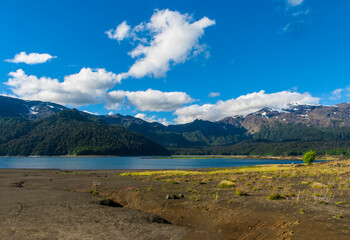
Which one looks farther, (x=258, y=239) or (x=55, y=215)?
(x=55, y=215)

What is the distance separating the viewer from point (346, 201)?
82.5ft

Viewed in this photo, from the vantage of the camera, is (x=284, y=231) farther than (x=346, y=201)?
No

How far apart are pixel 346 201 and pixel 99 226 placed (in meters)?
25.2

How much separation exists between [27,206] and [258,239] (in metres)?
23.5

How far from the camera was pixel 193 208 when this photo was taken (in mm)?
25469

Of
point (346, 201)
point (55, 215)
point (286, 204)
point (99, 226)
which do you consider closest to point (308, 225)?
point (286, 204)

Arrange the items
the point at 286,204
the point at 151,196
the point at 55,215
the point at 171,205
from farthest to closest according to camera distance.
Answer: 1. the point at 151,196
2. the point at 171,205
3. the point at 286,204
4. the point at 55,215

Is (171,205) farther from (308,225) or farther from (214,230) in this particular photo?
(308,225)

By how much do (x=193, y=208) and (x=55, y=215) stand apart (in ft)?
Answer: 44.9

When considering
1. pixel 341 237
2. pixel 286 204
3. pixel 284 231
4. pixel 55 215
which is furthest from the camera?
pixel 286 204

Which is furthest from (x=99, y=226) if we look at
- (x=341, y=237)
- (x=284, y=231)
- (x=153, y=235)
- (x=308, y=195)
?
(x=308, y=195)

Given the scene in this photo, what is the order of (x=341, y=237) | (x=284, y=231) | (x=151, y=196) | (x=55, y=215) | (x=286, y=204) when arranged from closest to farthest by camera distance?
(x=341, y=237) < (x=284, y=231) < (x=55, y=215) < (x=286, y=204) < (x=151, y=196)

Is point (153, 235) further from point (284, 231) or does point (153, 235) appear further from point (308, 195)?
point (308, 195)

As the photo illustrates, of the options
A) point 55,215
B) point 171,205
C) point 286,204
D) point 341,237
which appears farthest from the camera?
point 171,205
